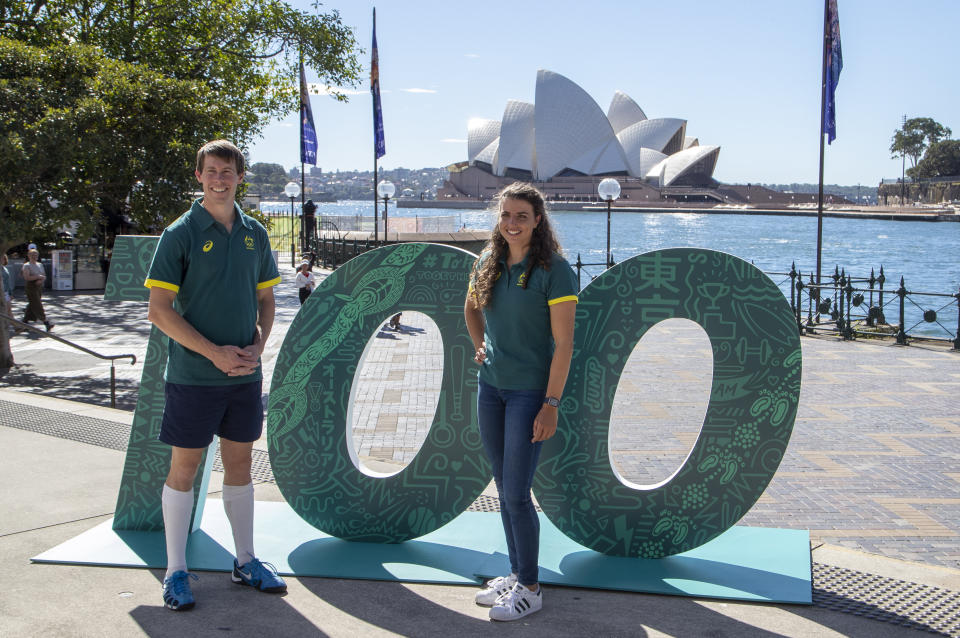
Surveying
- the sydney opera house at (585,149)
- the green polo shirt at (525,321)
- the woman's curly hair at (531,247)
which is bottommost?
the green polo shirt at (525,321)

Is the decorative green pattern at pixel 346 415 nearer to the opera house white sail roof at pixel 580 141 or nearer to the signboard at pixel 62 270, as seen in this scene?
the signboard at pixel 62 270

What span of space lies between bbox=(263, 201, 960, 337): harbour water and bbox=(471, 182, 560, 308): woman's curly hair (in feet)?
65.8

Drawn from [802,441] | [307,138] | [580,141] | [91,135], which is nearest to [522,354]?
[802,441]

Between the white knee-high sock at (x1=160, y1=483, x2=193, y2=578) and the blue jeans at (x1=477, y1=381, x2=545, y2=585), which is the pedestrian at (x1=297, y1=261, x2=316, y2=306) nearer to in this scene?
the white knee-high sock at (x1=160, y1=483, x2=193, y2=578)

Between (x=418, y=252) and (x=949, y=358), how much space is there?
9.83 m

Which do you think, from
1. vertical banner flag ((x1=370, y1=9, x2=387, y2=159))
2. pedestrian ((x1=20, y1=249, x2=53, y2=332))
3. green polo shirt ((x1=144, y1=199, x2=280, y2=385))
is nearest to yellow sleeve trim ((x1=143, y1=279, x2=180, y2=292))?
green polo shirt ((x1=144, y1=199, x2=280, y2=385))

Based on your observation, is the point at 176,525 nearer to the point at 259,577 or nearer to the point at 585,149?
the point at 259,577

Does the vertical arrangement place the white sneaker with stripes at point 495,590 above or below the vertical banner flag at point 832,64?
below

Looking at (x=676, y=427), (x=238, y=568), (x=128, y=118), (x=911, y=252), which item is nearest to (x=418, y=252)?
(x=238, y=568)

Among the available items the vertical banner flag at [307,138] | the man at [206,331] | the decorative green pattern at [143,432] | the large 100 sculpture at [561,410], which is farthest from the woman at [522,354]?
the vertical banner flag at [307,138]

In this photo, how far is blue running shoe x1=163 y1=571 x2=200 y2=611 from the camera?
3.17 meters

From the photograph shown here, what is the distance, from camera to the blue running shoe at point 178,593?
3166 mm

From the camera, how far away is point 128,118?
32.3ft

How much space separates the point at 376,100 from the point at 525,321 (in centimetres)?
2232
